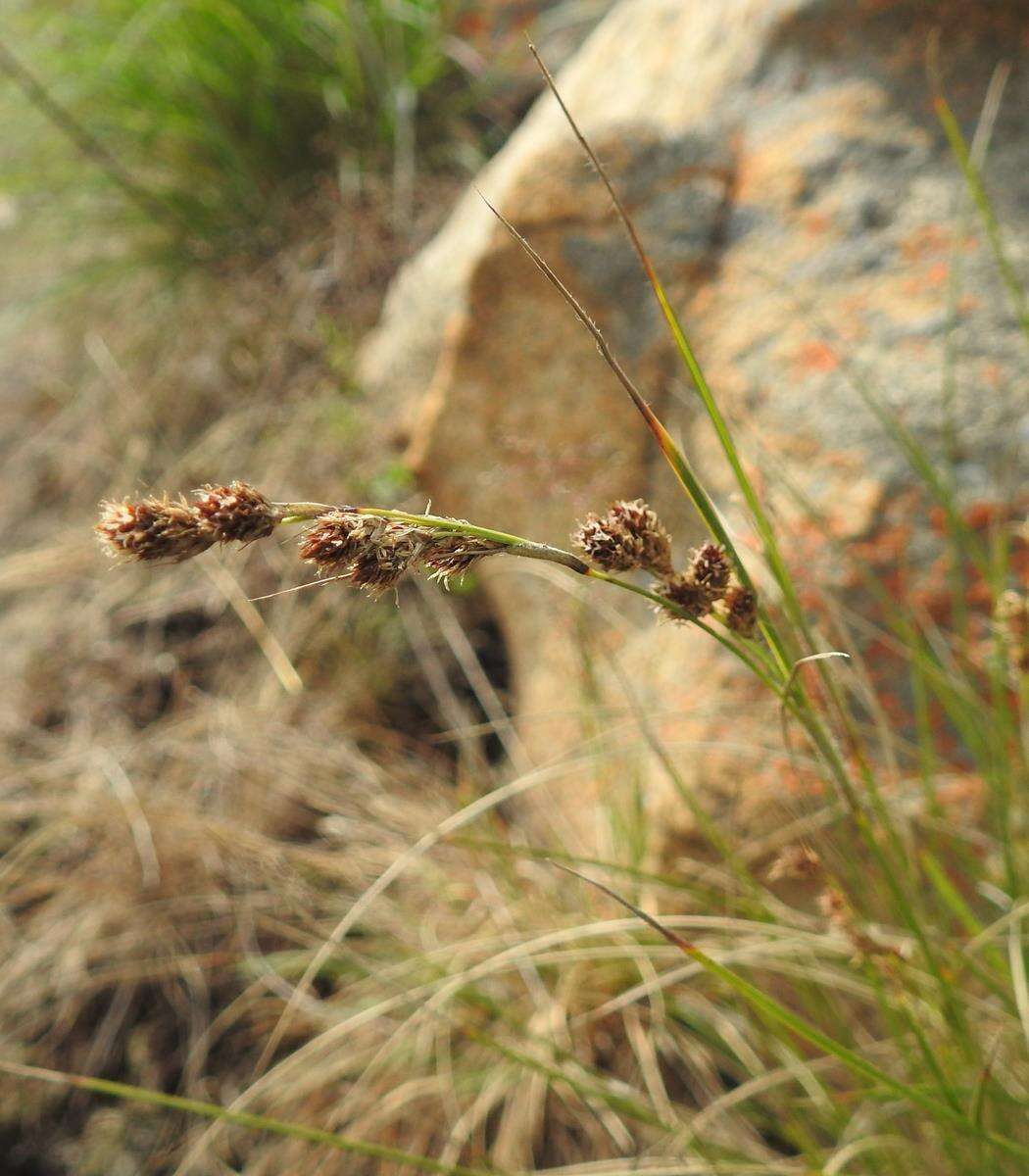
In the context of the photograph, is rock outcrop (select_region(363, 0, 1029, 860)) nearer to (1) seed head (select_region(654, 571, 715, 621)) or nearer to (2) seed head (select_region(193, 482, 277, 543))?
(1) seed head (select_region(654, 571, 715, 621))


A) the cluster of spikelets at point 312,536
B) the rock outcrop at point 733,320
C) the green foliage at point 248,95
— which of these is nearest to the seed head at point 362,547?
the cluster of spikelets at point 312,536

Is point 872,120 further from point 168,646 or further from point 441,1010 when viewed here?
point 168,646

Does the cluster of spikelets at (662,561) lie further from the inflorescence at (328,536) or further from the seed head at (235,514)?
the seed head at (235,514)

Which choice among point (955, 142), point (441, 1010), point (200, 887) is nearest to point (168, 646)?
point (200, 887)

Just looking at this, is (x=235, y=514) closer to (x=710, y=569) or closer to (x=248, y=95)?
(x=710, y=569)

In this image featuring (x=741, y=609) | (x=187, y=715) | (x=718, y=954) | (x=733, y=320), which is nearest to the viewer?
(x=741, y=609)

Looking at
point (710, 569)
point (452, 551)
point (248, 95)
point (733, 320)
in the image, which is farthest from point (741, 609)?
point (248, 95)
